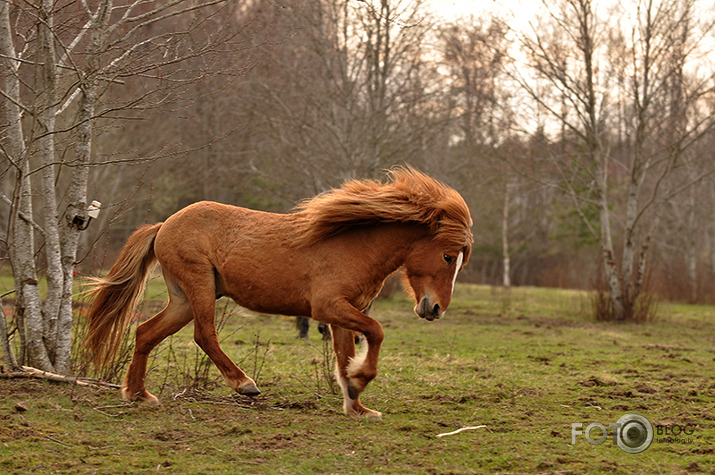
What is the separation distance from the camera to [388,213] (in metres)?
5.31

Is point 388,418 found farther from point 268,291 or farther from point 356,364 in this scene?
point 268,291

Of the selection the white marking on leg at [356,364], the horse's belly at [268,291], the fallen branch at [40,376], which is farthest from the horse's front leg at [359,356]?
the fallen branch at [40,376]

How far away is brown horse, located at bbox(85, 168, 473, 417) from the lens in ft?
17.3

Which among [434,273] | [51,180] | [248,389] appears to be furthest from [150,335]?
[434,273]

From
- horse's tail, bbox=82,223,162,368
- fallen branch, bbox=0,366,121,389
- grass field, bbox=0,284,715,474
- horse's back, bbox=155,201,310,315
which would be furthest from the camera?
horse's tail, bbox=82,223,162,368

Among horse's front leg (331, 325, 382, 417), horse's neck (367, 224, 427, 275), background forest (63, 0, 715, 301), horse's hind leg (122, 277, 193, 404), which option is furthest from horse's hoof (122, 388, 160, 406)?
background forest (63, 0, 715, 301)

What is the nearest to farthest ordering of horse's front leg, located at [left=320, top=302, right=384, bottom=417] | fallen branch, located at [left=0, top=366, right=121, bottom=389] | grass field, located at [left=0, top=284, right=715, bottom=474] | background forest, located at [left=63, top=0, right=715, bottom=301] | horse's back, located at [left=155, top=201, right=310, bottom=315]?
grass field, located at [left=0, top=284, right=715, bottom=474], horse's front leg, located at [left=320, top=302, right=384, bottom=417], horse's back, located at [left=155, top=201, right=310, bottom=315], fallen branch, located at [left=0, top=366, right=121, bottom=389], background forest, located at [left=63, top=0, right=715, bottom=301]

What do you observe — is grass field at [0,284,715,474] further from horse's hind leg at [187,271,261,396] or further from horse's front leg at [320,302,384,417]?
horse's hind leg at [187,271,261,396]

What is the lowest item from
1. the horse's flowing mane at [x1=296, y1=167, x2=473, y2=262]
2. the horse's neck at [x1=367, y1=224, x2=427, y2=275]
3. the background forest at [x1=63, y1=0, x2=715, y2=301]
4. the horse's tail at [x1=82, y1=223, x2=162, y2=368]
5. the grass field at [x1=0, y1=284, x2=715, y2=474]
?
the grass field at [x1=0, y1=284, x2=715, y2=474]

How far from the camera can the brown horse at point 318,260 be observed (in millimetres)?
5270

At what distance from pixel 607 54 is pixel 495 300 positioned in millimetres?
8182

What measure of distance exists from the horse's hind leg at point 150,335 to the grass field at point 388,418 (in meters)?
0.18

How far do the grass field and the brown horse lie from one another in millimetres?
438

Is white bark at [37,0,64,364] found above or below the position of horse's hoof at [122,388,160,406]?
above
